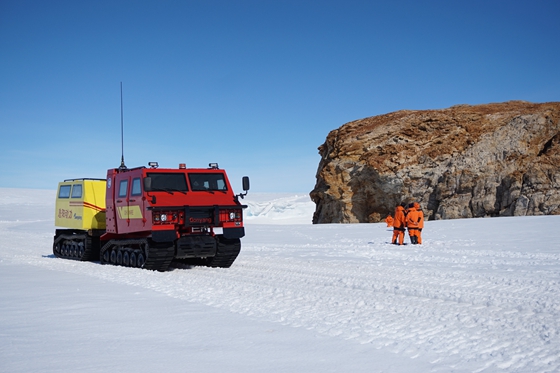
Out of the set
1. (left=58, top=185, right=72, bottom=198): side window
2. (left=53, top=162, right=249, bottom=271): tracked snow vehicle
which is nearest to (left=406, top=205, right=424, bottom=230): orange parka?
(left=53, top=162, right=249, bottom=271): tracked snow vehicle

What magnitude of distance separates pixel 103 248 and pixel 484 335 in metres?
11.0

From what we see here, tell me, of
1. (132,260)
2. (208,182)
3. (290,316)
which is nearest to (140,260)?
(132,260)

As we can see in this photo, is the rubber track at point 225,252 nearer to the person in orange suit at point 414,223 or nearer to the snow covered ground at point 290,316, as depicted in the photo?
the snow covered ground at point 290,316

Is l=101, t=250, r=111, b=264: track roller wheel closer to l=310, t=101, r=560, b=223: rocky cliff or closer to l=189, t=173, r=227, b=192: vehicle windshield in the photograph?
l=189, t=173, r=227, b=192: vehicle windshield

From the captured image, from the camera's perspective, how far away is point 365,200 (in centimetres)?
3428

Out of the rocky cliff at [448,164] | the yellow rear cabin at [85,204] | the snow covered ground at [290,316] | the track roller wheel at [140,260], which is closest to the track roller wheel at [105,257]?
the yellow rear cabin at [85,204]

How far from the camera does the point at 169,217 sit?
464 inches

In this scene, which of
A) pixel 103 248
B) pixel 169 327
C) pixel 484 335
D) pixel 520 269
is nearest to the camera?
pixel 484 335

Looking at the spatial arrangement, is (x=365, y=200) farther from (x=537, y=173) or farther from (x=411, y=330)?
(x=411, y=330)

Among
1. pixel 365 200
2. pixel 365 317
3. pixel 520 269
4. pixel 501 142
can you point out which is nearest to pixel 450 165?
pixel 501 142

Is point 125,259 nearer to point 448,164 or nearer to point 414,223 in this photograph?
point 414,223

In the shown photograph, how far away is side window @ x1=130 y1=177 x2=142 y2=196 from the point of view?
1230 cm

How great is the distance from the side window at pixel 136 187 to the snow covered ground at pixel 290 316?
1753 millimetres

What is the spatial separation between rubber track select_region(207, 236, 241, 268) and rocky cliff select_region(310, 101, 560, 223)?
20.2 metres
